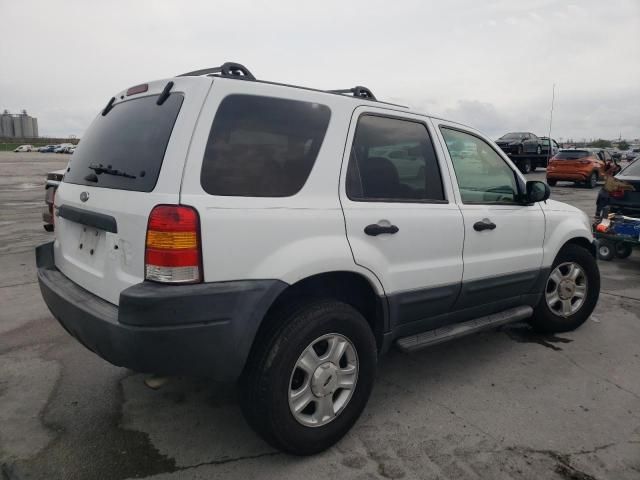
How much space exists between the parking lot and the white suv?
30 cm

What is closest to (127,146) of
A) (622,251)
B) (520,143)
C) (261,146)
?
(261,146)

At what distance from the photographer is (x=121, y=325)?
2133mm

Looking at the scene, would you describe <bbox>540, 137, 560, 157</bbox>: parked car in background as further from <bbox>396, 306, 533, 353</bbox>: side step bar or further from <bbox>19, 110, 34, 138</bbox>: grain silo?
<bbox>19, 110, 34, 138</bbox>: grain silo

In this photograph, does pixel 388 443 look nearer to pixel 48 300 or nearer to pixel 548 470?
pixel 548 470

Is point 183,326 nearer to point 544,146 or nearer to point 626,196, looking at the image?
point 626,196

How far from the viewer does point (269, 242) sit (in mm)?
2291

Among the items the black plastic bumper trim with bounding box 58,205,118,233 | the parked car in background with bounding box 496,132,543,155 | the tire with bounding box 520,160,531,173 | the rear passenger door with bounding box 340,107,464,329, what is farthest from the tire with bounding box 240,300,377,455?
the tire with bounding box 520,160,531,173

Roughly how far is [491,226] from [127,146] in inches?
92.7

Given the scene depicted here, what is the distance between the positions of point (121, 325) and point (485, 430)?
6.67ft

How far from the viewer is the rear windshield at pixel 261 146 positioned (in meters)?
→ 2.25

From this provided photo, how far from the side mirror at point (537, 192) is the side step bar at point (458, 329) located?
837 mm

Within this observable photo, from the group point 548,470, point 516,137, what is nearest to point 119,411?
point 548,470

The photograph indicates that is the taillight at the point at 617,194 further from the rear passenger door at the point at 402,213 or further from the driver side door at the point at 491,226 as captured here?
the rear passenger door at the point at 402,213

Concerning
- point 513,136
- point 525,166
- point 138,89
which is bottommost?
point 525,166
